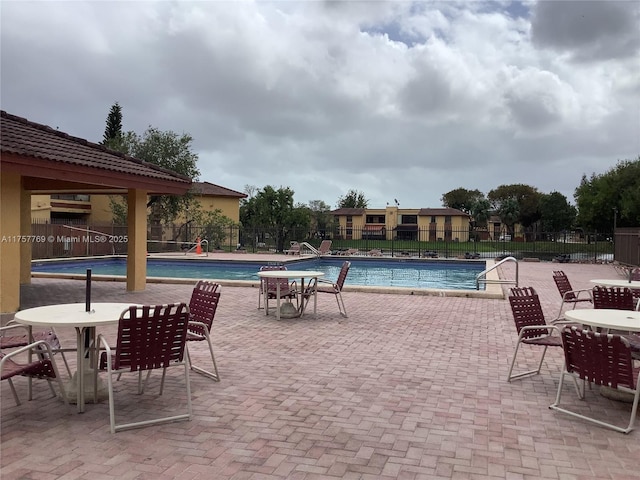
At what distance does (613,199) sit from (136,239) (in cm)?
3623

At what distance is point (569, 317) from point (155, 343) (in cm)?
365

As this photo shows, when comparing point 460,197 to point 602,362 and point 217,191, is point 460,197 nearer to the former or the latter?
point 217,191

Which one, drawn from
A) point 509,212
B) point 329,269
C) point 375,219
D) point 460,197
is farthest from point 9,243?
point 460,197

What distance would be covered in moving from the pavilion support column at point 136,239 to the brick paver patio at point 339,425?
5178mm

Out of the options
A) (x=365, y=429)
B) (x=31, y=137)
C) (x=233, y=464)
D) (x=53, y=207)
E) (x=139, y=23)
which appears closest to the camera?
(x=233, y=464)

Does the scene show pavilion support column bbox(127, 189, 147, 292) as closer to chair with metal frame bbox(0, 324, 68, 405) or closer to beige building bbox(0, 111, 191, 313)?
beige building bbox(0, 111, 191, 313)

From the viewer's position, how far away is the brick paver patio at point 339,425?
3.20m

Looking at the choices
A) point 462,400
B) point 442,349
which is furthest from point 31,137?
point 462,400

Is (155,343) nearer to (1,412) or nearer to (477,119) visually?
(1,412)

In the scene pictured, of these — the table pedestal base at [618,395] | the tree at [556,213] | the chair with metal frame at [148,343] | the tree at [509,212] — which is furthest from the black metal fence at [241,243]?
the tree at [509,212]

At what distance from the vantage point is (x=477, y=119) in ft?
80.9

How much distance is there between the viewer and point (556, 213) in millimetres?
71562

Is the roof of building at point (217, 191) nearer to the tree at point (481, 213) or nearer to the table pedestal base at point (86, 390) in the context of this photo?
the table pedestal base at point (86, 390)

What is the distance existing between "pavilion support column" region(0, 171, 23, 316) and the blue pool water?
34.8 ft
